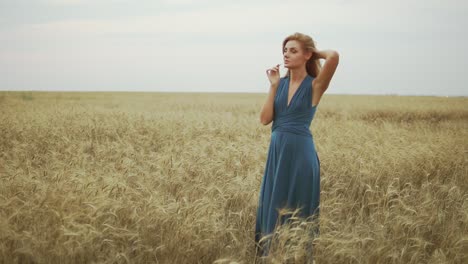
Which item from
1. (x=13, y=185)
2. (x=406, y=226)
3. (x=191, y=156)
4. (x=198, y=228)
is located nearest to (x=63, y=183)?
(x=13, y=185)

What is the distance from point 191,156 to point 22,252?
3.24 metres

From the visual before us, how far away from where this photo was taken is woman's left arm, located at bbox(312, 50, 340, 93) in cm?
247

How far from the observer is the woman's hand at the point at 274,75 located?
2789mm

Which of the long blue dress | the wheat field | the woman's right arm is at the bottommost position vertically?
the wheat field

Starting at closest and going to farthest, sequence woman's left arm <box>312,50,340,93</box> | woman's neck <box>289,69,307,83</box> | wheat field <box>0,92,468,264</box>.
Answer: woman's left arm <box>312,50,340,93</box>
wheat field <box>0,92,468,264</box>
woman's neck <box>289,69,307,83</box>

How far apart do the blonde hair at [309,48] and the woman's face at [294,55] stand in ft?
0.10

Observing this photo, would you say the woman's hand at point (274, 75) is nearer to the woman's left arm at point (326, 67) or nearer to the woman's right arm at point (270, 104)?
the woman's right arm at point (270, 104)

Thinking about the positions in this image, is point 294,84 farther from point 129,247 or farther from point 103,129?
point 103,129

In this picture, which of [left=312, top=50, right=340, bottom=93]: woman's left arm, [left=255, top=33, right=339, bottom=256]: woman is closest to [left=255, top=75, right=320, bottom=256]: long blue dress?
[left=255, top=33, right=339, bottom=256]: woman

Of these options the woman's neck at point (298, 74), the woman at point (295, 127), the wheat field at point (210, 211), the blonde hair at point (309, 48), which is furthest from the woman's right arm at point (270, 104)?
the wheat field at point (210, 211)

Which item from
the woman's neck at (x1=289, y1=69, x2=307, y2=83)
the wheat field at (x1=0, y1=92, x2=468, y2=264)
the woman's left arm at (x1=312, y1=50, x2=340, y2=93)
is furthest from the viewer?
the woman's neck at (x1=289, y1=69, x2=307, y2=83)

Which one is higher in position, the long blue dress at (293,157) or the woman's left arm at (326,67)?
the woman's left arm at (326,67)

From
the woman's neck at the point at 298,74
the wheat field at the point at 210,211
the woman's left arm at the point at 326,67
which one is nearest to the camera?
the woman's left arm at the point at 326,67

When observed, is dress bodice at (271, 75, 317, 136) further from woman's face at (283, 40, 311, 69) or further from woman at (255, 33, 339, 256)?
woman's face at (283, 40, 311, 69)
